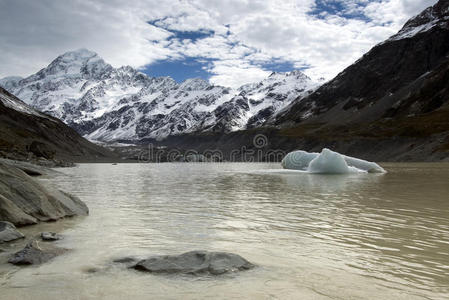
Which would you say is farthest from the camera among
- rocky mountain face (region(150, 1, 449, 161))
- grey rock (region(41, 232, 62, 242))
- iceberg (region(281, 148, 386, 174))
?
rocky mountain face (region(150, 1, 449, 161))

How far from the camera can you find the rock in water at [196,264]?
739cm

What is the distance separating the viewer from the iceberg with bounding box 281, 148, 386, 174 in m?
42.9

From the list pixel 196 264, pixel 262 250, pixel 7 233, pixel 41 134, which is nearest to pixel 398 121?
pixel 262 250

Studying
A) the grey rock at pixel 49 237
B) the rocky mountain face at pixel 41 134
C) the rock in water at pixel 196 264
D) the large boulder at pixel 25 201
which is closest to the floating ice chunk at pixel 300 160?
the large boulder at pixel 25 201

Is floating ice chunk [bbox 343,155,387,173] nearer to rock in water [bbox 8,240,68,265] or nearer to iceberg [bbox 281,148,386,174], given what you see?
iceberg [bbox 281,148,386,174]

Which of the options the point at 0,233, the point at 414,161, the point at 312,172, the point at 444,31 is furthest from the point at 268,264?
the point at 444,31

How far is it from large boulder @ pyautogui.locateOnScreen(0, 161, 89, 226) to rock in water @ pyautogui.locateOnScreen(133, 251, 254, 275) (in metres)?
6.30

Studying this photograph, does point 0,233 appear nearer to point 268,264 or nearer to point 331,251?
point 268,264

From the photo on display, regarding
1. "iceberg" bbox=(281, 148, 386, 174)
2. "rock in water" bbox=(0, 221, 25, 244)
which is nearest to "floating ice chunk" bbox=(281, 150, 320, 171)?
"iceberg" bbox=(281, 148, 386, 174)

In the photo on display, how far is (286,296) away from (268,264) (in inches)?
75.0

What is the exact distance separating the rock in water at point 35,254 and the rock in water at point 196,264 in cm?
208

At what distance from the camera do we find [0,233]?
962 centimetres

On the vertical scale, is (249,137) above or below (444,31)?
below

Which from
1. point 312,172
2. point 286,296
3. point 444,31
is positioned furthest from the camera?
point 444,31
